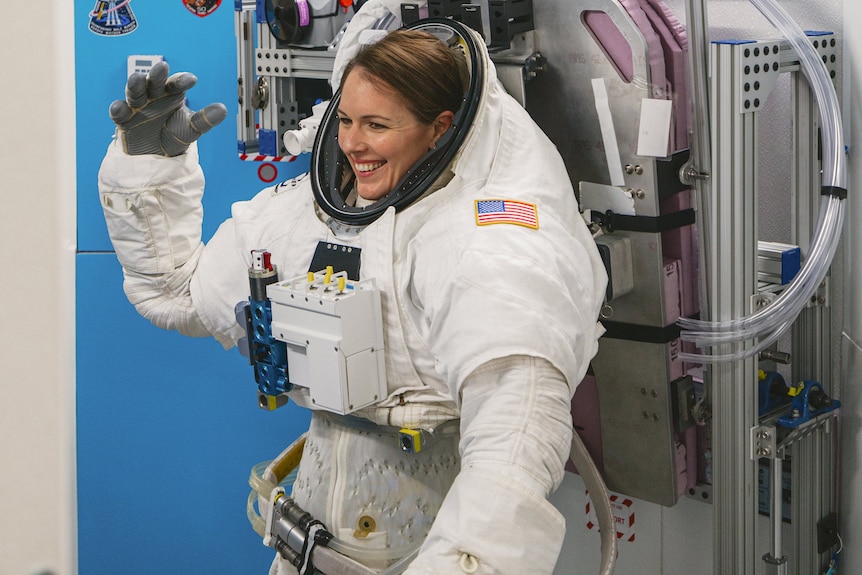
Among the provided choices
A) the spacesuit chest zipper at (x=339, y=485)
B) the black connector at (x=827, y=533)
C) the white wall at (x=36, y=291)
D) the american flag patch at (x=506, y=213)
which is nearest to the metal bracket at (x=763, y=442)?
the black connector at (x=827, y=533)

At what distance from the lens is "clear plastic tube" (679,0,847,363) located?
2.02 m

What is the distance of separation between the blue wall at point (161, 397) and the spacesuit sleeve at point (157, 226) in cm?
84

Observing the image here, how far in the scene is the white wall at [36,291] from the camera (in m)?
0.38

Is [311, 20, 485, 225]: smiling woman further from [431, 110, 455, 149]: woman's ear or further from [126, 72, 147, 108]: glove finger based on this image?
[126, 72, 147, 108]: glove finger

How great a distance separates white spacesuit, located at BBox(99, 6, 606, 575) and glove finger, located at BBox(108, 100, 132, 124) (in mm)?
117

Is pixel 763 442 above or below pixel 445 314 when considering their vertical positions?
below

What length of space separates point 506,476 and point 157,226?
110cm

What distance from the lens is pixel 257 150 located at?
2996mm

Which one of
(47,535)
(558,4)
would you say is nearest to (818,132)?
(558,4)

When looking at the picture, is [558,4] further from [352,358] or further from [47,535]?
[47,535]

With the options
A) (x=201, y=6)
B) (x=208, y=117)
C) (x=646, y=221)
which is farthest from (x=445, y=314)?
(x=201, y=6)

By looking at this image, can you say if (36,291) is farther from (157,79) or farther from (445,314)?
(157,79)

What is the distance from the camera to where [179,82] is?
6.90 feet

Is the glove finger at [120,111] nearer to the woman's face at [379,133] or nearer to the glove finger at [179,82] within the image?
the glove finger at [179,82]
